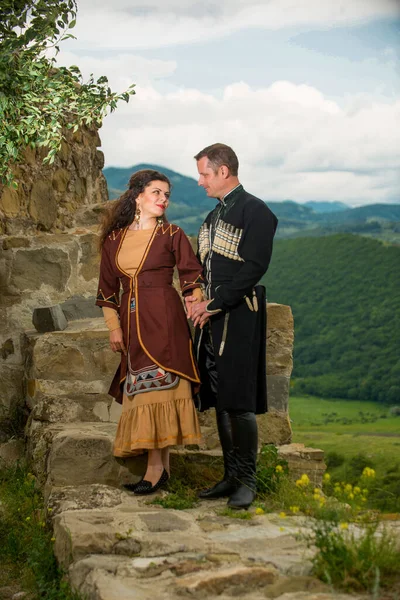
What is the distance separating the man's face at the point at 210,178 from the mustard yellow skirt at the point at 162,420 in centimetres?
103

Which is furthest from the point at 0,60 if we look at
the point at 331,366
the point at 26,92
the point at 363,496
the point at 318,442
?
the point at 331,366

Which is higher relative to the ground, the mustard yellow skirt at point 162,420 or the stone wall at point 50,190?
the stone wall at point 50,190

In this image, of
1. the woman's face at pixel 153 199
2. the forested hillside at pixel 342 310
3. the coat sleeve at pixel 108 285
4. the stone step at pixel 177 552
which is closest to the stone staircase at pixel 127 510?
the stone step at pixel 177 552

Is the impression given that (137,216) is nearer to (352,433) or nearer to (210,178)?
(210,178)

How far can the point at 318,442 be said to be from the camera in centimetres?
Answer: 1959

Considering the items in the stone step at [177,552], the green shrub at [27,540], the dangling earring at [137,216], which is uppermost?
the dangling earring at [137,216]

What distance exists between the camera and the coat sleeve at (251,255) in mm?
4227

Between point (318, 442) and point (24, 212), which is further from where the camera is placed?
point (318, 442)

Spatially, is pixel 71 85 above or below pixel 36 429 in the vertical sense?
above

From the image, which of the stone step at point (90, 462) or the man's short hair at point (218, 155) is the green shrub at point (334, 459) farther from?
the man's short hair at point (218, 155)

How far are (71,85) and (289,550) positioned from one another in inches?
152

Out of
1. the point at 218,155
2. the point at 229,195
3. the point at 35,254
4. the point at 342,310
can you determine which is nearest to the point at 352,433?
the point at 342,310

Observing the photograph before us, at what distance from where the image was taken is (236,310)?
14.2 ft

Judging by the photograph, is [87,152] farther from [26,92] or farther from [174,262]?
[174,262]
